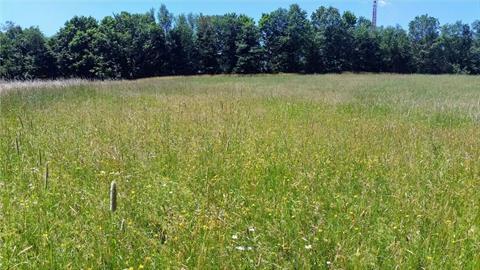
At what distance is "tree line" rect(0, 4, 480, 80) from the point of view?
165 feet

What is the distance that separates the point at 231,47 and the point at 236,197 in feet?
191

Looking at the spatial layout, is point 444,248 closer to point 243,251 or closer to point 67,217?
point 243,251

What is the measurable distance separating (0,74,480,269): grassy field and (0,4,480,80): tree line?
148ft

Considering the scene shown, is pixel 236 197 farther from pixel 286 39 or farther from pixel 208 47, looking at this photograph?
pixel 286 39

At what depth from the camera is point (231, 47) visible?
59.4 meters

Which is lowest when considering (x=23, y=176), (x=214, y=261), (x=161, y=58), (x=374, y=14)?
(x=214, y=261)

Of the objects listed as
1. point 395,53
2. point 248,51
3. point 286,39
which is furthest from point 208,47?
point 395,53

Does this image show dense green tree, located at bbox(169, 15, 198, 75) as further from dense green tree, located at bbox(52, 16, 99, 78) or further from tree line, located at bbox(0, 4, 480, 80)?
dense green tree, located at bbox(52, 16, 99, 78)

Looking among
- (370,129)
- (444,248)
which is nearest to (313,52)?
(370,129)

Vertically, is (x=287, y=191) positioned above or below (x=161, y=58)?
below

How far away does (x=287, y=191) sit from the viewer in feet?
11.8

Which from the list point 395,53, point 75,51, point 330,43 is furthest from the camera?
point 395,53

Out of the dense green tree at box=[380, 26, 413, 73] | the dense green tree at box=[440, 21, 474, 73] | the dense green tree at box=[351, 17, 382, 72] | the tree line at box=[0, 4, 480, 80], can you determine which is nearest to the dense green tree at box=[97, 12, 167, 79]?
the tree line at box=[0, 4, 480, 80]

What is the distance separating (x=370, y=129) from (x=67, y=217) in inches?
204
